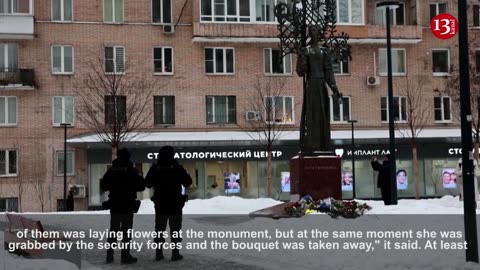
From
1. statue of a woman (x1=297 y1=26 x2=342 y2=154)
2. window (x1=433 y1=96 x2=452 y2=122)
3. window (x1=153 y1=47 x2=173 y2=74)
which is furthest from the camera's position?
window (x1=433 y1=96 x2=452 y2=122)

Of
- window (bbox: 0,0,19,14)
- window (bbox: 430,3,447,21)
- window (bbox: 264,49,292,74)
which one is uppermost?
window (bbox: 430,3,447,21)

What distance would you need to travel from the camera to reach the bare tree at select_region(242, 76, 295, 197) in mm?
37625

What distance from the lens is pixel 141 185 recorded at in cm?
1089

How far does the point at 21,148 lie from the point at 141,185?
27.9 meters

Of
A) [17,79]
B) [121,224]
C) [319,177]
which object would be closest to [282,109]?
[17,79]

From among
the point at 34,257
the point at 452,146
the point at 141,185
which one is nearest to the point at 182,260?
the point at 141,185

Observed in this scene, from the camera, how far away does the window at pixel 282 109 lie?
1522 inches

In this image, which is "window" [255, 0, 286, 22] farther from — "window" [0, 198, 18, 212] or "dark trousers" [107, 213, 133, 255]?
"dark trousers" [107, 213, 133, 255]

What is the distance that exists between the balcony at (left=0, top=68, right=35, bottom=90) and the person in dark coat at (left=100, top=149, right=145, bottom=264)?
27.7m

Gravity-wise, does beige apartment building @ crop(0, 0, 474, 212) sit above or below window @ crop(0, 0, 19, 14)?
below

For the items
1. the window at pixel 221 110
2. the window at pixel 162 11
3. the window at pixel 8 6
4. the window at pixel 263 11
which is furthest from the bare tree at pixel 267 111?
the window at pixel 8 6

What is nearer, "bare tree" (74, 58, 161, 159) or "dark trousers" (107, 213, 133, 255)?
"dark trousers" (107, 213, 133, 255)

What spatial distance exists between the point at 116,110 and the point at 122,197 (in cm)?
2164

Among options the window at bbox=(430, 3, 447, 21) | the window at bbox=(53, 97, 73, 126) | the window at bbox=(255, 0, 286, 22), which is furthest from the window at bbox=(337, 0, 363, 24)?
the window at bbox=(53, 97, 73, 126)
